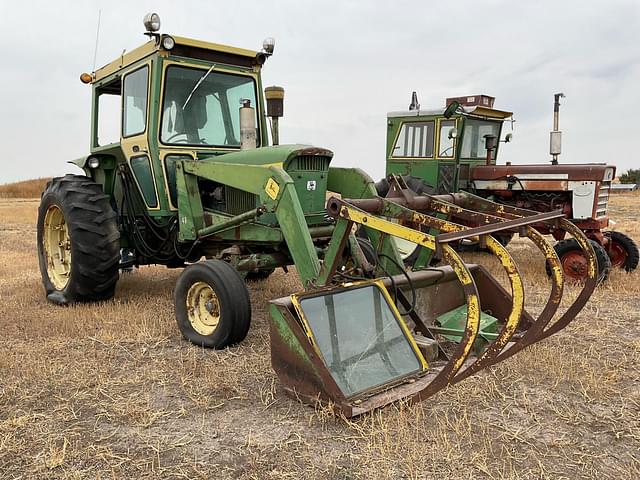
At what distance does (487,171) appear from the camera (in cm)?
877

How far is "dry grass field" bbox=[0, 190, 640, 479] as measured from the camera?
2613mm

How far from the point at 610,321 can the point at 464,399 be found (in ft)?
8.54

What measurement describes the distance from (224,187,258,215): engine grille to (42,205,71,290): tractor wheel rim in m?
1.99

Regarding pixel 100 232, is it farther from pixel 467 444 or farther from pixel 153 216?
pixel 467 444

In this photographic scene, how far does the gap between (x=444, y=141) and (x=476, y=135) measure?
0.66 meters

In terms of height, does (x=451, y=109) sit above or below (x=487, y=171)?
above

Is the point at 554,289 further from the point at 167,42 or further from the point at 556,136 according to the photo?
the point at 556,136

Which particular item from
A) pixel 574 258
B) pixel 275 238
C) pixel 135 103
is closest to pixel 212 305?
pixel 275 238

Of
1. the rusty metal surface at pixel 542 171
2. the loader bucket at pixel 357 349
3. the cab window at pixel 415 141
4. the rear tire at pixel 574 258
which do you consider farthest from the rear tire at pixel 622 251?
the loader bucket at pixel 357 349

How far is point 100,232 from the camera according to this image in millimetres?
5062

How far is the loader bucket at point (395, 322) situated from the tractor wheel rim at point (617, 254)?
4.33 meters

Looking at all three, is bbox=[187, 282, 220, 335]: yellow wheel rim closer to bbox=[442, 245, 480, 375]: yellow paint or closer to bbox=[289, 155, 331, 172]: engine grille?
bbox=[289, 155, 331, 172]: engine grille

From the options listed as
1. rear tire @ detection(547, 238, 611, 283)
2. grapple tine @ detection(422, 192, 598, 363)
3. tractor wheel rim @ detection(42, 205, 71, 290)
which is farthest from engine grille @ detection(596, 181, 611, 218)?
tractor wheel rim @ detection(42, 205, 71, 290)

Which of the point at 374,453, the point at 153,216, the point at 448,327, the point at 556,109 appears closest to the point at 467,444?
the point at 374,453
